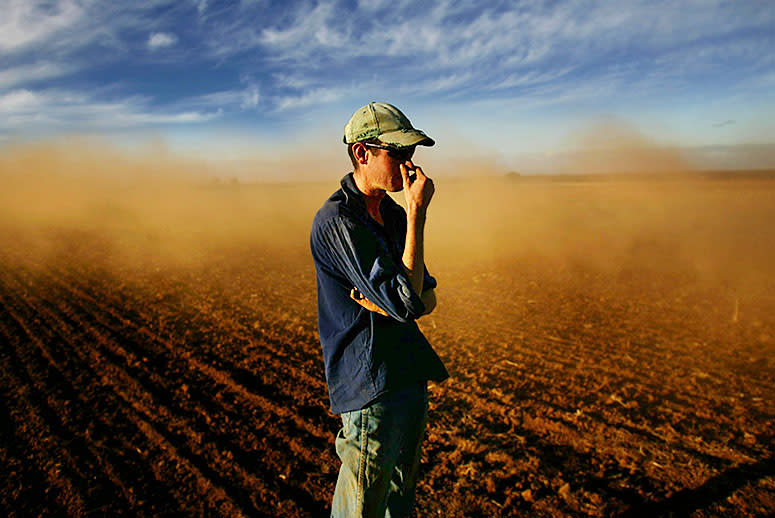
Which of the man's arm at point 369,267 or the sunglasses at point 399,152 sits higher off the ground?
the sunglasses at point 399,152

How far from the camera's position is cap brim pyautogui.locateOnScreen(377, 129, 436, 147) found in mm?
1686

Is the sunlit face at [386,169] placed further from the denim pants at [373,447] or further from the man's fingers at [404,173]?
the denim pants at [373,447]

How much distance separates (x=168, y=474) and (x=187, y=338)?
351 cm

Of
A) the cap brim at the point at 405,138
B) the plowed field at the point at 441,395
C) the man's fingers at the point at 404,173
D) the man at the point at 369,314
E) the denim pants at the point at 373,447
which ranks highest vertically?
the cap brim at the point at 405,138

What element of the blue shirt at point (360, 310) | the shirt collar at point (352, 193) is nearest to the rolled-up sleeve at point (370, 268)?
the blue shirt at point (360, 310)

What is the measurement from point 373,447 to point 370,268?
0.73 meters

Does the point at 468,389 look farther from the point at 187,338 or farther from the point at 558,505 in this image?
the point at 187,338

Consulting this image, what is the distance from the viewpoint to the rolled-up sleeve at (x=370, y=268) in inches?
61.6

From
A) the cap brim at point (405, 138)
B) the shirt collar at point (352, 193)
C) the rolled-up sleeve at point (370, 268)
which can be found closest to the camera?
the rolled-up sleeve at point (370, 268)

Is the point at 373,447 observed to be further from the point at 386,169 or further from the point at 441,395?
the point at 441,395

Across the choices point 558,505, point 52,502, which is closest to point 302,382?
point 52,502

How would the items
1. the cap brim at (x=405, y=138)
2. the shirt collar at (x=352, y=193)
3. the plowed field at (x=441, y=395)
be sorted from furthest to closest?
the plowed field at (x=441, y=395)
the shirt collar at (x=352, y=193)
the cap brim at (x=405, y=138)

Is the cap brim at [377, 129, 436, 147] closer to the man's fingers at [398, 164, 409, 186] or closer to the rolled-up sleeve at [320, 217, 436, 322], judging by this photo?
the man's fingers at [398, 164, 409, 186]

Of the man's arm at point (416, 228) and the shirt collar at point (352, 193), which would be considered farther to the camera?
the shirt collar at point (352, 193)
